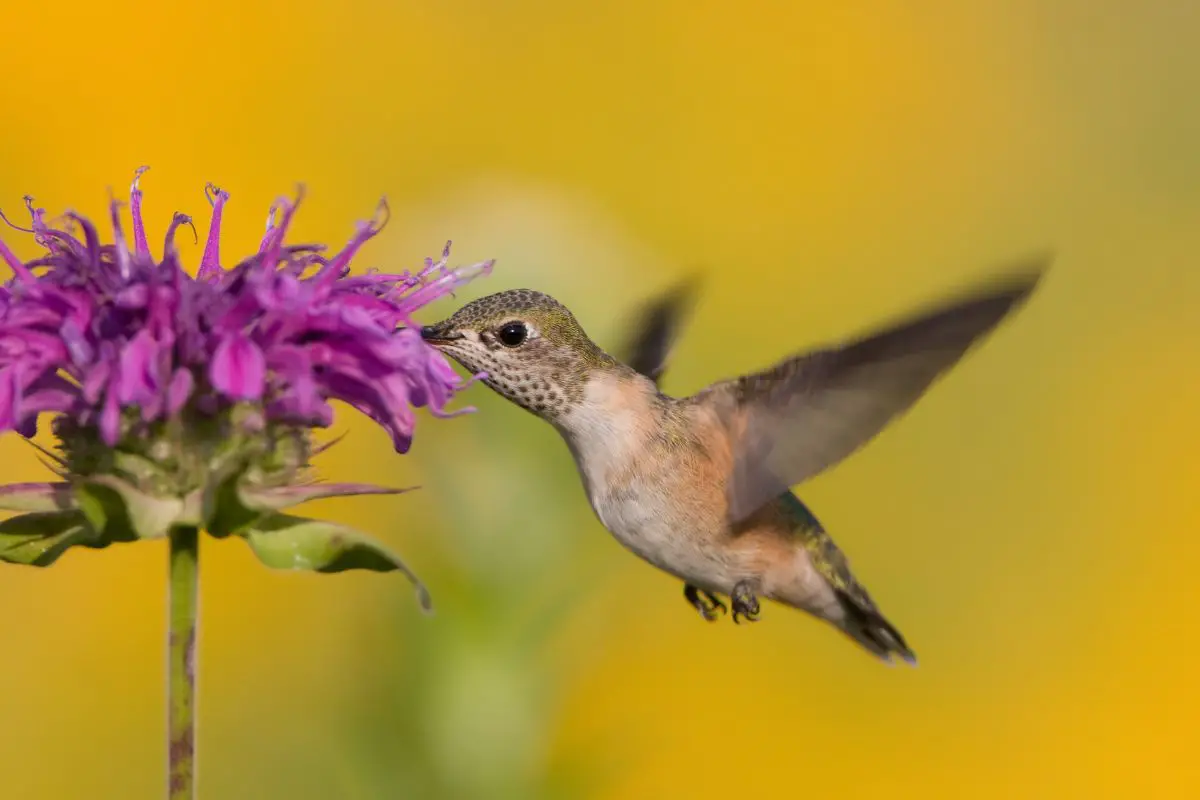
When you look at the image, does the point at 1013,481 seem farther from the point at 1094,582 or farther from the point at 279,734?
the point at 279,734

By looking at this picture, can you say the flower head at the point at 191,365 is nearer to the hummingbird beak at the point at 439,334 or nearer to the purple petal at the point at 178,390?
the purple petal at the point at 178,390

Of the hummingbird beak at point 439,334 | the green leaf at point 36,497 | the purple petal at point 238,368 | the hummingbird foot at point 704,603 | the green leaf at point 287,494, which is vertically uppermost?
the hummingbird beak at point 439,334

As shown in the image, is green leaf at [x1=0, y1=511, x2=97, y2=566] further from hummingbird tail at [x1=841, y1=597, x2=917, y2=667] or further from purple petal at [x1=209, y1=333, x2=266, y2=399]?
hummingbird tail at [x1=841, y1=597, x2=917, y2=667]

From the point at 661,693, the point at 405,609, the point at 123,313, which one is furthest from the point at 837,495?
the point at 123,313

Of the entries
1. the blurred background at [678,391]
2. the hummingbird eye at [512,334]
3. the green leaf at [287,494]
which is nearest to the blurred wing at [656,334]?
the blurred background at [678,391]

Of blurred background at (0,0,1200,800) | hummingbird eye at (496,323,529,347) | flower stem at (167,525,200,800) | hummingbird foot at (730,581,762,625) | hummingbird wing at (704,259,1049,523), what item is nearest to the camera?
flower stem at (167,525,200,800)

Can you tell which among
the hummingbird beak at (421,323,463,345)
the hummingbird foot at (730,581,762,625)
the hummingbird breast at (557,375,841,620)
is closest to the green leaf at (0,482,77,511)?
the hummingbird beak at (421,323,463,345)
